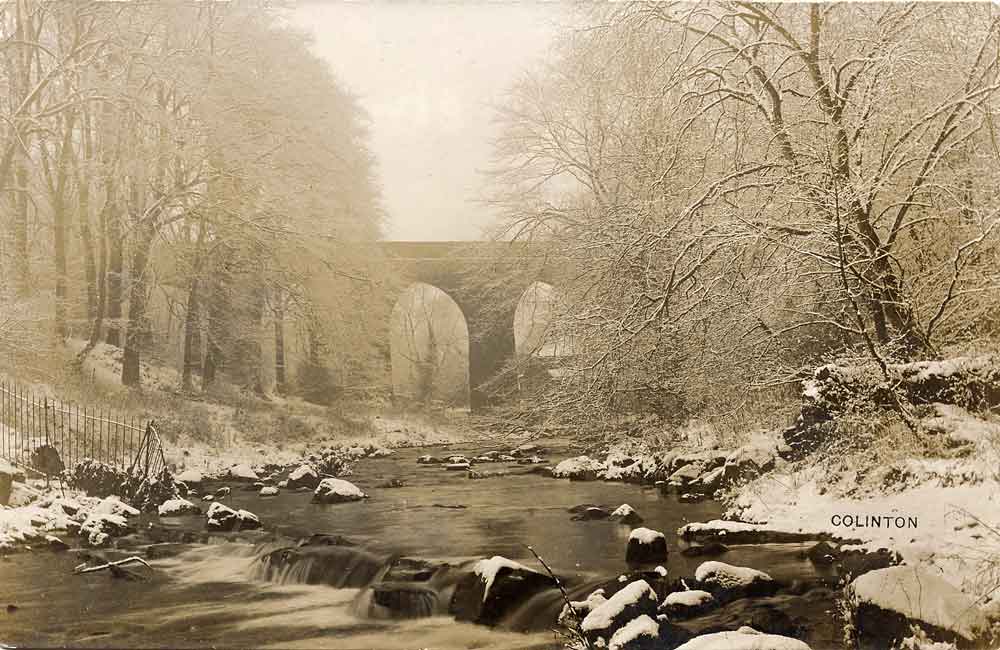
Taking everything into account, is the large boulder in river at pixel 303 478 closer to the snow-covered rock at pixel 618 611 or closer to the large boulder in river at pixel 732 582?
the snow-covered rock at pixel 618 611

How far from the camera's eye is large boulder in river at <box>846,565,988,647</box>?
10.1ft

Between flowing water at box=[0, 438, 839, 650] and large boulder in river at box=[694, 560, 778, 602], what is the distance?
0.06 meters

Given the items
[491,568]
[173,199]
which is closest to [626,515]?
[491,568]

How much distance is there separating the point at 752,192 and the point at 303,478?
111 inches

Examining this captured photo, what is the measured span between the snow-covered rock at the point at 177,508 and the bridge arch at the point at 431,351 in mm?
1252

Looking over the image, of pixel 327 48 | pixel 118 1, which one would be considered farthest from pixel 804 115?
pixel 118 1

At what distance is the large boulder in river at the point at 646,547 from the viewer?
3.55 m

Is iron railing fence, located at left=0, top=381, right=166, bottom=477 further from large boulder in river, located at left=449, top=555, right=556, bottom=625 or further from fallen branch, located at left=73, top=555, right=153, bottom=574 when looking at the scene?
large boulder in river, located at left=449, top=555, right=556, bottom=625

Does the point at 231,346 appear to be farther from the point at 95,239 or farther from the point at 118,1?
the point at 118,1

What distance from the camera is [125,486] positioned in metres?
3.86

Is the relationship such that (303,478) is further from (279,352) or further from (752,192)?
(752,192)

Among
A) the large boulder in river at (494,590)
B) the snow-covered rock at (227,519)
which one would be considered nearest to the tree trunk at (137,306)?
the snow-covered rock at (227,519)

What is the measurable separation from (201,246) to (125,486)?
53.2 inches

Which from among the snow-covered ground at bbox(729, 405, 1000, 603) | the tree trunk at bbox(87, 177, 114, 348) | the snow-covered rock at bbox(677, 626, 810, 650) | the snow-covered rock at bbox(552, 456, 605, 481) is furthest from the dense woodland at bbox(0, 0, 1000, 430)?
the snow-covered rock at bbox(677, 626, 810, 650)
